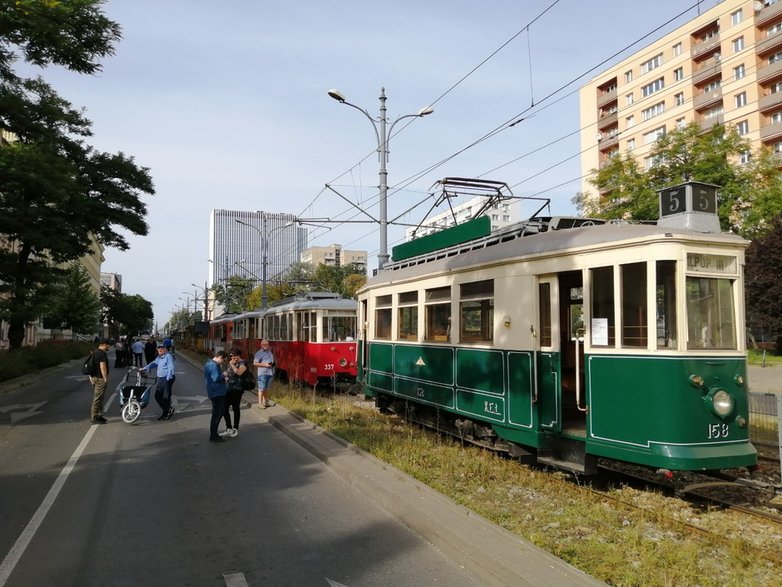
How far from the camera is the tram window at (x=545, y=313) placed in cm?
736

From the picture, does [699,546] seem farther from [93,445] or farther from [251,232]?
[251,232]

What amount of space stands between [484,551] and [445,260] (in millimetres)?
5670

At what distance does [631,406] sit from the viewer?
6250 millimetres

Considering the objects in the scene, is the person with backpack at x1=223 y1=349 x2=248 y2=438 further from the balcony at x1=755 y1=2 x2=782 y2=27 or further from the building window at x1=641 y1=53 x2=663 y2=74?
the building window at x1=641 y1=53 x2=663 y2=74

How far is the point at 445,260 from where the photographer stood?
9.75 m

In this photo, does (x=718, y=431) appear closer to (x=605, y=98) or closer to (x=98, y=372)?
(x=98, y=372)

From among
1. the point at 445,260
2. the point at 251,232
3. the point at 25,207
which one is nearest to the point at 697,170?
the point at 445,260

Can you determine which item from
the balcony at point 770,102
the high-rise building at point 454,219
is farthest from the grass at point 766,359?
the balcony at point 770,102

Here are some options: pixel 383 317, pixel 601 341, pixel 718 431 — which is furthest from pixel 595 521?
pixel 383 317

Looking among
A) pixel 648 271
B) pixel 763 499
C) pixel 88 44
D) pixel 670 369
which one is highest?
pixel 88 44

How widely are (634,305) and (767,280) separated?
32728 millimetres

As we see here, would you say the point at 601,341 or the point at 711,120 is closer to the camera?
the point at 601,341

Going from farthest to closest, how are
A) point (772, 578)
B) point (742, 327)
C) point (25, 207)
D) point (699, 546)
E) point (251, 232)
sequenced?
point (251, 232) → point (25, 207) → point (742, 327) → point (699, 546) → point (772, 578)

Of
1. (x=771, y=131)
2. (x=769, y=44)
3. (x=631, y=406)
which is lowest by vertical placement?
(x=631, y=406)
